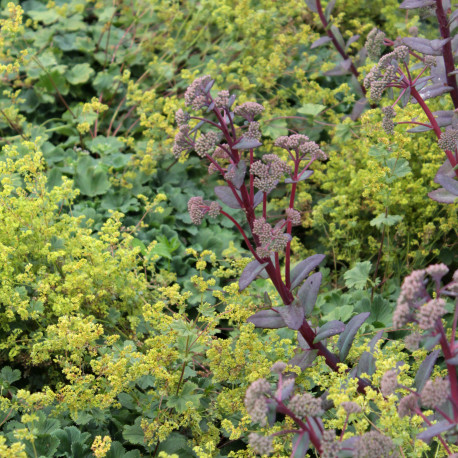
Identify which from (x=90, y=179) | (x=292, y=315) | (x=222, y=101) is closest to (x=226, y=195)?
(x=222, y=101)

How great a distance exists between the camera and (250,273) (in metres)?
1.92

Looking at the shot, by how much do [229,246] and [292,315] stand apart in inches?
47.1

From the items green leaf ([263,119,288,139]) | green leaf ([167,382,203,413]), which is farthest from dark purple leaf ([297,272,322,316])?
green leaf ([263,119,288,139])

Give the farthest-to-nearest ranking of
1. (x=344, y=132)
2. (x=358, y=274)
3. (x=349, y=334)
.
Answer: (x=344, y=132) → (x=358, y=274) → (x=349, y=334)

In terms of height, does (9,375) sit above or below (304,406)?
below

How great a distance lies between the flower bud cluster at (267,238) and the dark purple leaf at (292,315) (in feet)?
0.81

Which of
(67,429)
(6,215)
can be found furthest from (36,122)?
(67,429)

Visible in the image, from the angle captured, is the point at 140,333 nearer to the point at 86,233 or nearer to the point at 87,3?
the point at 86,233

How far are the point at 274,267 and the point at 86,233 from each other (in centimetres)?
93

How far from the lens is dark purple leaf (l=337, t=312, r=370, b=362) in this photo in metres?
2.03

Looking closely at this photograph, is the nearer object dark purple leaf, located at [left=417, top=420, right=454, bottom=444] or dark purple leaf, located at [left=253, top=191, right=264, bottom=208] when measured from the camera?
dark purple leaf, located at [left=417, top=420, right=454, bottom=444]

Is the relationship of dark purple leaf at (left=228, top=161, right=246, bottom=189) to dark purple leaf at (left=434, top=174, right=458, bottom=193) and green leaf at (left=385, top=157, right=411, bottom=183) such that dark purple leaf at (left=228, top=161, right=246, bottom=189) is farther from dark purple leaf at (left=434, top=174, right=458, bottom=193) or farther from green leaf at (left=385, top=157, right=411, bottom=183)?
green leaf at (left=385, top=157, right=411, bottom=183)

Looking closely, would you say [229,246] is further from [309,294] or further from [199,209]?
[199,209]

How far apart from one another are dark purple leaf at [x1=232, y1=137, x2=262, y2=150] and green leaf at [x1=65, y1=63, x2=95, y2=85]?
259 centimetres
